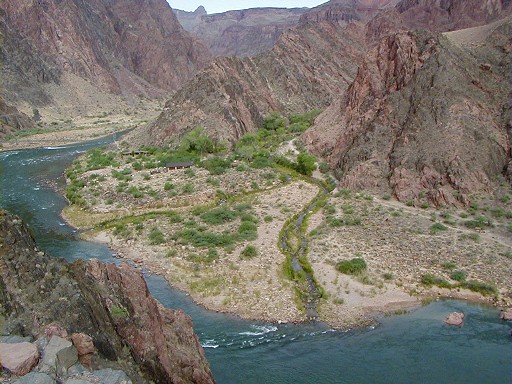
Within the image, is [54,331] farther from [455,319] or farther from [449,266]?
[449,266]

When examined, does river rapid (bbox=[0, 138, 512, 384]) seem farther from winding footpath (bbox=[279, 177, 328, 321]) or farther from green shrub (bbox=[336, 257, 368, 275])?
green shrub (bbox=[336, 257, 368, 275])

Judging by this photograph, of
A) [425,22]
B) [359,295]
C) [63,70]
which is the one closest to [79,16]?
[63,70]

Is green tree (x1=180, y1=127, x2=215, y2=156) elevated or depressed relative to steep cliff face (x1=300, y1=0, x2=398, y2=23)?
depressed

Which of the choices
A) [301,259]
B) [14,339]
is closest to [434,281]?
[301,259]

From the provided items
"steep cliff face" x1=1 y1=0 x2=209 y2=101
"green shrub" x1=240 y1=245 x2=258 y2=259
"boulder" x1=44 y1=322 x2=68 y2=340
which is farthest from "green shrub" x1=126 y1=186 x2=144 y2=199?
"steep cliff face" x1=1 y1=0 x2=209 y2=101

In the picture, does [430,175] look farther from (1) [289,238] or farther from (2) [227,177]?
(2) [227,177]

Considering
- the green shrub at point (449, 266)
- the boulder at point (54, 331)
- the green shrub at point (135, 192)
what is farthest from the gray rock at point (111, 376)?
the green shrub at point (135, 192)

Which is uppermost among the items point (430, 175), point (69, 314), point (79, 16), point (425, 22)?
point (79, 16)
